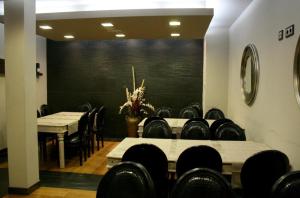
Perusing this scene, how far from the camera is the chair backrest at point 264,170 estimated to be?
2.18 metres

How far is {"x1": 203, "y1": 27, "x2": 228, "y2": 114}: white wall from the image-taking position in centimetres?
607

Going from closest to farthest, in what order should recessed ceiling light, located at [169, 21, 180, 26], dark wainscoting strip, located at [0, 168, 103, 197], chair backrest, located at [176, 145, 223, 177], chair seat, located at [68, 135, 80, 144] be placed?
1. chair backrest, located at [176, 145, 223, 177]
2. dark wainscoting strip, located at [0, 168, 103, 197]
3. recessed ceiling light, located at [169, 21, 180, 26]
4. chair seat, located at [68, 135, 80, 144]

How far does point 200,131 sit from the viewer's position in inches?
143

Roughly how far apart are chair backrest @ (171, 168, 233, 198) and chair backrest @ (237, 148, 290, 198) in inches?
29.4

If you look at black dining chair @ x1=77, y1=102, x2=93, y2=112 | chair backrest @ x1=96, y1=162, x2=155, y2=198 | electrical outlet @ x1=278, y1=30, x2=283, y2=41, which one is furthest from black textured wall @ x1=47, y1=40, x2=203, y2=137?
chair backrest @ x1=96, y1=162, x2=155, y2=198

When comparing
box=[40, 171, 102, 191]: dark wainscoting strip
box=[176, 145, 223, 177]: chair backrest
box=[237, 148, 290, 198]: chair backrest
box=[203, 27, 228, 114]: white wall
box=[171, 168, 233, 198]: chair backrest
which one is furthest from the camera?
box=[203, 27, 228, 114]: white wall

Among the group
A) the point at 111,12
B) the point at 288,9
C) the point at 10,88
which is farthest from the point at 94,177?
the point at 288,9

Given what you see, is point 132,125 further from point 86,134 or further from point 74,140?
point 74,140

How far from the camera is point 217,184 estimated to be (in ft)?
5.06

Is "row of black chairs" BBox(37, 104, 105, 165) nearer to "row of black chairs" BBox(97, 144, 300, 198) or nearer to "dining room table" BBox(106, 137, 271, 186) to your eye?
"dining room table" BBox(106, 137, 271, 186)

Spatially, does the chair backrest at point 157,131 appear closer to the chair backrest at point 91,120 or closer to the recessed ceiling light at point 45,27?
the chair backrest at point 91,120

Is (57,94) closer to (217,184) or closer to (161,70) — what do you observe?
(161,70)

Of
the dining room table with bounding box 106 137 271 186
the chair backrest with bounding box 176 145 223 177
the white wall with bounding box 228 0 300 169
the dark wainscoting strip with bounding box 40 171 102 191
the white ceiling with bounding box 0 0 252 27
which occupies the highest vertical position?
the white ceiling with bounding box 0 0 252 27

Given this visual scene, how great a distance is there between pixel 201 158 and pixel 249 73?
231 cm
